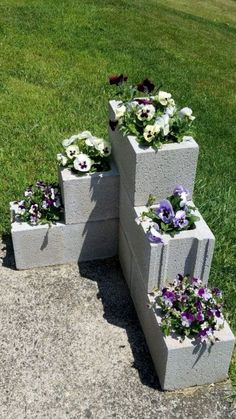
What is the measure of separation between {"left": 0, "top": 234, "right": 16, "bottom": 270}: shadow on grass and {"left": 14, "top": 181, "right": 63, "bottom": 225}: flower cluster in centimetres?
52

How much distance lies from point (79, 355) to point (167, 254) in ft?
3.88

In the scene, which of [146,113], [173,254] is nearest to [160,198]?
[173,254]

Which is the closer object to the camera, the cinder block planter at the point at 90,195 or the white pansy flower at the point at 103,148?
the cinder block planter at the point at 90,195

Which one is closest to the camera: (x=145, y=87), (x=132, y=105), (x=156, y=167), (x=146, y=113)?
(x=156, y=167)

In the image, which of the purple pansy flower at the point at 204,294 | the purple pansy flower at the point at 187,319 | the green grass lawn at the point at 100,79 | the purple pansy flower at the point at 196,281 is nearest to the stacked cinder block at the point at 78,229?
the green grass lawn at the point at 100,79

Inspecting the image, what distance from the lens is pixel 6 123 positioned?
830 centimetres

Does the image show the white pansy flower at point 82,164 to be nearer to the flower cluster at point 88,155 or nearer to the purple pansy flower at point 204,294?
the flower cluster at point 88,155

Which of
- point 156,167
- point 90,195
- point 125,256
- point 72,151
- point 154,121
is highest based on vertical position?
point 154,121

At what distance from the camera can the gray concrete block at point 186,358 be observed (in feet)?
13.5

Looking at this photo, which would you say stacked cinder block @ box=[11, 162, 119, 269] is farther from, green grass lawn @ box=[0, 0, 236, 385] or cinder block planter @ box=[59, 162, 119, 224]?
green grass lawn @ box=[0, 0, 236, 385]

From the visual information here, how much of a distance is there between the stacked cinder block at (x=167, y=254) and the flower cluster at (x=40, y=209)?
824mm

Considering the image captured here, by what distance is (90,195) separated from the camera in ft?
16.9

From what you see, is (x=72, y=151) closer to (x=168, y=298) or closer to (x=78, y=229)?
(x=78, y=229)

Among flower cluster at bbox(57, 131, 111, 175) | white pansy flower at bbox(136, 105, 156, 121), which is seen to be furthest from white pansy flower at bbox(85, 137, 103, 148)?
white pansy flower at bbox(136, 105, 156, 121)
